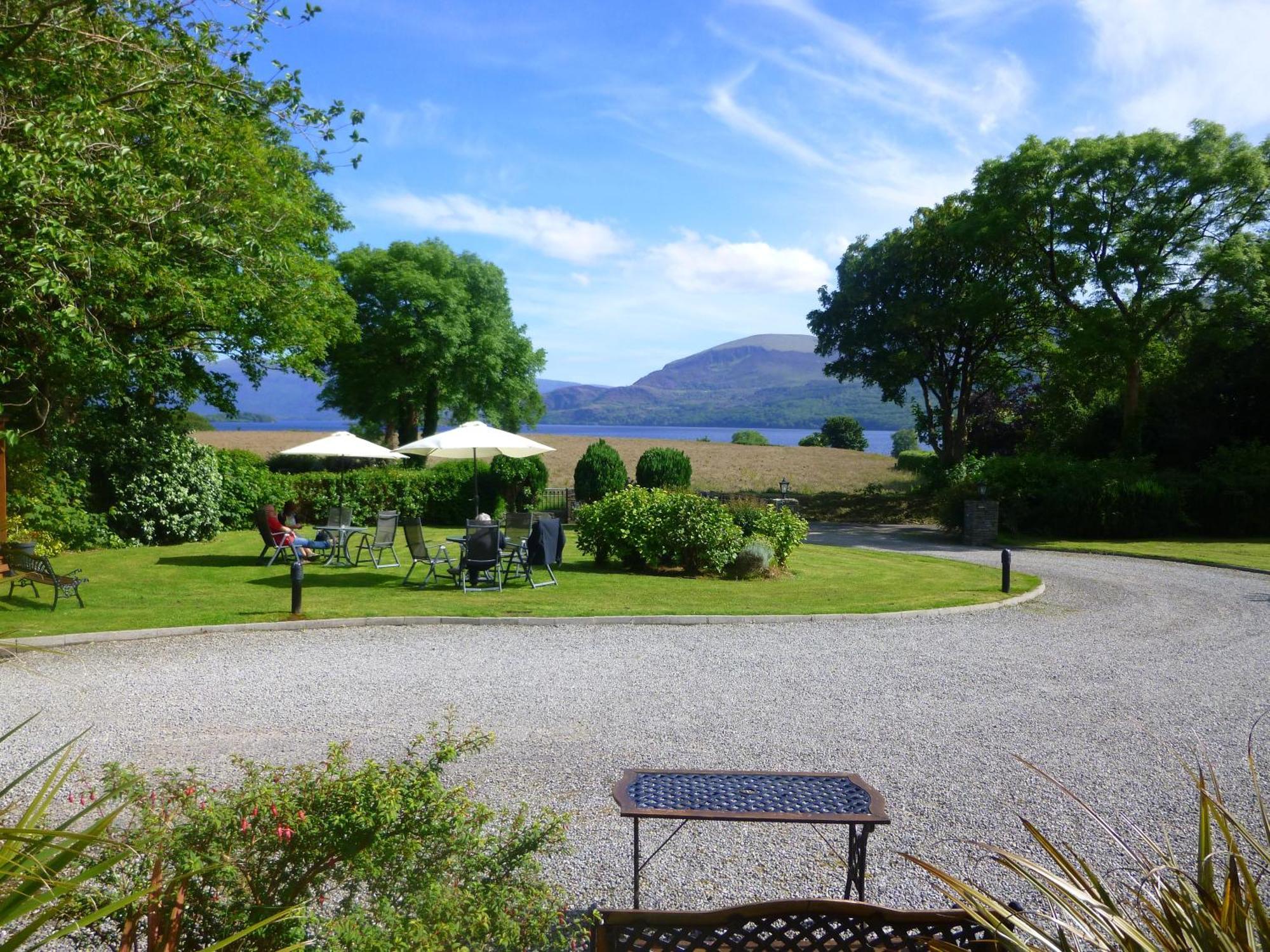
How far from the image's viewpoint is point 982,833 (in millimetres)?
4789

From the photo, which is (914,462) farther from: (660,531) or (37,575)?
(37,575)

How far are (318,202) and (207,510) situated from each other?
1357 cm

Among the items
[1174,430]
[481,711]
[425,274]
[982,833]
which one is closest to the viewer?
[982,833]

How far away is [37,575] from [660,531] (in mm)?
8596

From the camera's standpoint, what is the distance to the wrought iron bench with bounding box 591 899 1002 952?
252 centimetres

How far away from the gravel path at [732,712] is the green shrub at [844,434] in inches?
1903

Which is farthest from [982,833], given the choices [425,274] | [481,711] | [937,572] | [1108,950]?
[425,274]

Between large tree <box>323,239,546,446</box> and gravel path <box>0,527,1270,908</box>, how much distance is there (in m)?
32.6

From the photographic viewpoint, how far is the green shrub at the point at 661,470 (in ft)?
87.4

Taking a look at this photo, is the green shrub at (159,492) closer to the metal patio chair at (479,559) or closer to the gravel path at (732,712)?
the metal patio chair at (479,559)

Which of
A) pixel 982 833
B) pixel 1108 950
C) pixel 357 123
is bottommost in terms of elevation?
pixel 982 833

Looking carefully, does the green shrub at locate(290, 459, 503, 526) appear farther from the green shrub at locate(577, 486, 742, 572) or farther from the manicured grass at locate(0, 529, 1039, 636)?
the green shrub at locate(577, 486, 742, 572)

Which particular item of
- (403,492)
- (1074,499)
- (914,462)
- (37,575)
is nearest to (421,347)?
(403,492)

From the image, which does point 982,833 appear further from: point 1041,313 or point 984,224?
point 1041,313
